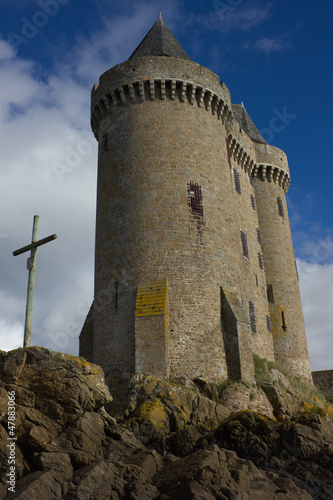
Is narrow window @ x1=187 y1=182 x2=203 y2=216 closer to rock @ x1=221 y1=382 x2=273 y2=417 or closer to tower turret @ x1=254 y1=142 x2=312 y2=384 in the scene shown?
rock @ x1=221 y1=382 x2=273 y2=417

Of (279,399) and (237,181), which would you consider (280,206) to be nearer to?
(237,181)

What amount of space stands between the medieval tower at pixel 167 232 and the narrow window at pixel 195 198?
43mm

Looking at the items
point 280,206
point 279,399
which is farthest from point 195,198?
point 280,206

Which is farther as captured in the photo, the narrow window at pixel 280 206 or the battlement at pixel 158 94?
the narrow window at pixel 280 206

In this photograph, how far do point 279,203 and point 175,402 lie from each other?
17.6 metres

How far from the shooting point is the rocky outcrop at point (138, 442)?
8922 millimetres

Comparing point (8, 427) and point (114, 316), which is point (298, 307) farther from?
point (8, 427)

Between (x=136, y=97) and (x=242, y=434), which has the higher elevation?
(x=136, y=97)

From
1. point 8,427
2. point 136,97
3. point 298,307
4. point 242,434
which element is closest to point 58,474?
point 8,427

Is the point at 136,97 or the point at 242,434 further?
the point at 136,97

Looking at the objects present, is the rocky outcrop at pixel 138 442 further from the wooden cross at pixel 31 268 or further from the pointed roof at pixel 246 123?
the pointed roof at pixel 246 123

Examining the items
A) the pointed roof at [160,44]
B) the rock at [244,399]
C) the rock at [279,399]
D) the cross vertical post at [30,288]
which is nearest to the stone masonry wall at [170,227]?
the rock at [244,399]

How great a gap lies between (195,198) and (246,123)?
46.0 ft

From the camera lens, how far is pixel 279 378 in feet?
67.8
